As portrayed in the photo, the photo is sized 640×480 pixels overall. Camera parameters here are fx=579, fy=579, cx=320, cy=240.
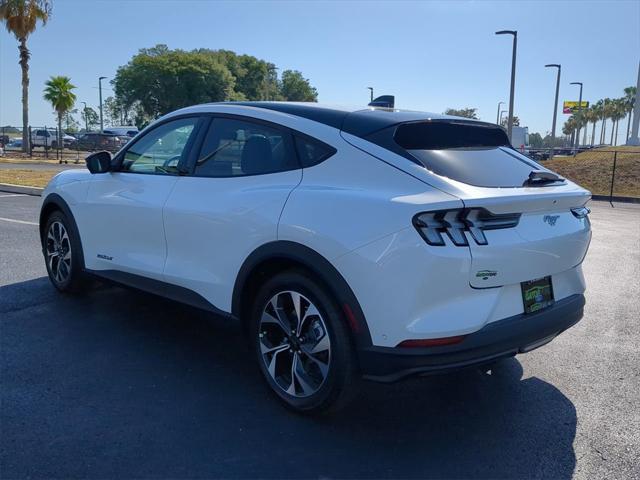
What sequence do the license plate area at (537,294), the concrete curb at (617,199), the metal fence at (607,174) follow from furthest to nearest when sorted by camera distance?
1. the metal fence at (607,174)
2. the concrete curb at (617,199)
3. the license plate area at (537,294)

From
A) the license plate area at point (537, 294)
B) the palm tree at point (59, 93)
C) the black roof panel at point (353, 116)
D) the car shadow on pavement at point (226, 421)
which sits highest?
the palm tree at point (59, 93)

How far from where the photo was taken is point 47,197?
5566 millimetres

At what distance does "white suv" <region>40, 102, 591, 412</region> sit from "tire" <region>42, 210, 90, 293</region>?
3.85 feet

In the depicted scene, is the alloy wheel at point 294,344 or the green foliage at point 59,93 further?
the green foliage at point 59,93

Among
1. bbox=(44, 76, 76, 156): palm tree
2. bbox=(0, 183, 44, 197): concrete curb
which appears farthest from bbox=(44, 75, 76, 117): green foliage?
bbox=(0, 183, 44, 197): concrete curb

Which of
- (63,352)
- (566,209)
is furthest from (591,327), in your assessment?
(63,352)

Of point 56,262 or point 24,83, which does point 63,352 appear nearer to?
point 56,262

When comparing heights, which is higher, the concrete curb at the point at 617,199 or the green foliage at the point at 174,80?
the green foliage at the point at 174,80

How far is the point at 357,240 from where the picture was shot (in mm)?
2947

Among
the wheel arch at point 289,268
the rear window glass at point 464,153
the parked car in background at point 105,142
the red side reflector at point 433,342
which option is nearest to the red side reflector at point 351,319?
the wheel arch at point 289,268

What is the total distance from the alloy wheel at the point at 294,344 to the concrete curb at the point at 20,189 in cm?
1242

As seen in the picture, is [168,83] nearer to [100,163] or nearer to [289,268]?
[100,163]

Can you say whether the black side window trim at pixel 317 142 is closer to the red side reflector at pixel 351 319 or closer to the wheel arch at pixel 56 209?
the red side reflector at pixel 351 319

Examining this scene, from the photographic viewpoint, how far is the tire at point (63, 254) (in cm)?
519
